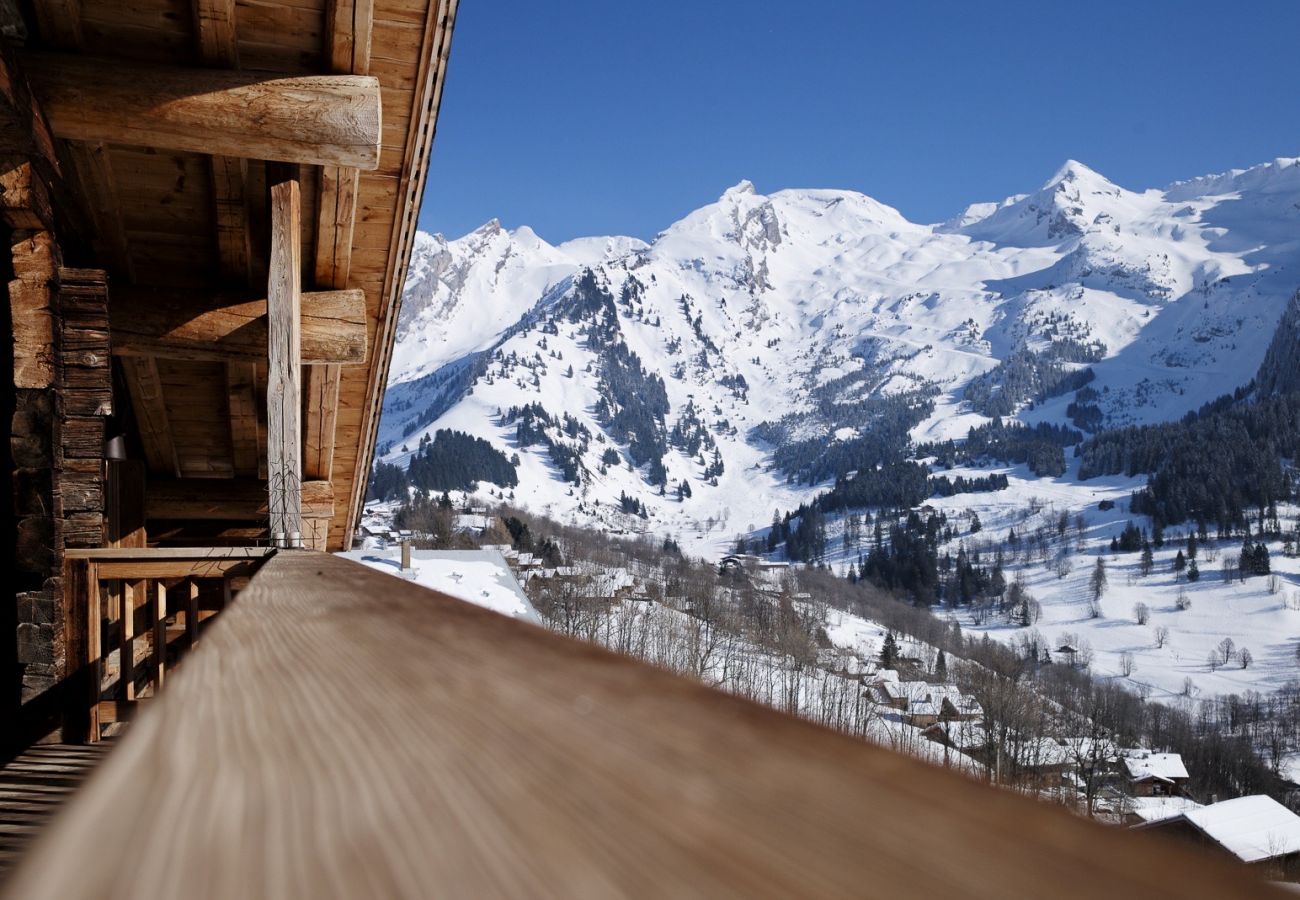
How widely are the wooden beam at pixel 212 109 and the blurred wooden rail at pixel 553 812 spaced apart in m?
3.39

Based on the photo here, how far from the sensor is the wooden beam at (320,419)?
18.0 feet

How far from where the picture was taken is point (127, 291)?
15.5 ft

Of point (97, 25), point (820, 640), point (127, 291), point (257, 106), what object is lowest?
point (820, 640)

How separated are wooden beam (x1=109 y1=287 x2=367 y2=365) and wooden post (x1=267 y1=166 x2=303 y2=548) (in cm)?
75

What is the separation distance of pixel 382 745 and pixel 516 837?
154mm

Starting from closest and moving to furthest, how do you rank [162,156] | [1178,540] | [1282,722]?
[162,156] < [1282,722] < [1178,540]

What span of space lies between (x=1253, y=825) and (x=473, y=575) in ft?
93.8

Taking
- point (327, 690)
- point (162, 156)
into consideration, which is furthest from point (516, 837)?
point (162, 156)

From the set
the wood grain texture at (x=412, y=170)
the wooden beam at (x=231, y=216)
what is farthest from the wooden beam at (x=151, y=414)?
the wood grain texture at (x=412, y=170)

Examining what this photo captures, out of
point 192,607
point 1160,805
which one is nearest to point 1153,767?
point 1160,805

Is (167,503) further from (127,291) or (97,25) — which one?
(97,25)

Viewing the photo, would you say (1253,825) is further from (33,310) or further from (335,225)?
(33,310)

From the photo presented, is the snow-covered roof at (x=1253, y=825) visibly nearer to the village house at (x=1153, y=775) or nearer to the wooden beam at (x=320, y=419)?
the village house at (x=1153, y=775)

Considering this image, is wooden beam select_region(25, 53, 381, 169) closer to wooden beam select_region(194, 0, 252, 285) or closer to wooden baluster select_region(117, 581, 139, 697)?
wooden beam select_region(194, 0, 252, 285)
